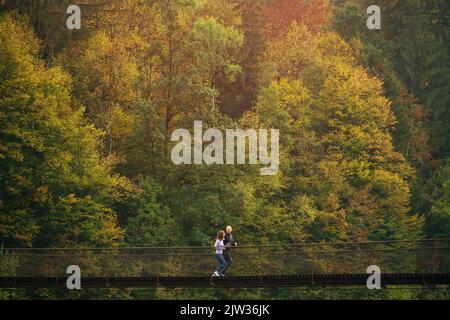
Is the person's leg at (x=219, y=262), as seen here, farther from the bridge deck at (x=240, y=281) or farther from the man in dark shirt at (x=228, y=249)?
the bridge deck at (x=240, y=281)

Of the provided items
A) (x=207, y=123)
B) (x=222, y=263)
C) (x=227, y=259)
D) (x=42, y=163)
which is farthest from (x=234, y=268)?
(x=207, y=123)

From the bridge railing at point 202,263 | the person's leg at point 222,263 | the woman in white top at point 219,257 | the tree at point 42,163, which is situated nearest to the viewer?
the woman in white top at point 219,257

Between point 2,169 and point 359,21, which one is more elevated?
point 359,21

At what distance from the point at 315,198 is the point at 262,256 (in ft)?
97.3

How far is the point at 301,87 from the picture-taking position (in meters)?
71.6

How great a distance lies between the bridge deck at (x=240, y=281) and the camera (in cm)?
3735

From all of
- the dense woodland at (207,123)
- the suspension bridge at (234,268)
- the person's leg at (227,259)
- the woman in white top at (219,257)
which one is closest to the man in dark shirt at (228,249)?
the person's leg at (227,259)

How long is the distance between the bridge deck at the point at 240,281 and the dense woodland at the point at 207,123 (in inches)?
620

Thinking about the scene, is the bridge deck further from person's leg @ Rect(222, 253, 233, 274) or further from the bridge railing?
person's leg @ Rect(222, 253, 233, 274)

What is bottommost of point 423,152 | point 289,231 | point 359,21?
point 289,231

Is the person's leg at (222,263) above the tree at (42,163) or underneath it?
underneath

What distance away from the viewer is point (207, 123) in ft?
211

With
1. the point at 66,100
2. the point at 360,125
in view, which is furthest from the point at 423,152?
the point at 66,100

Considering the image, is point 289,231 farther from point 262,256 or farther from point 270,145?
point 262,256
